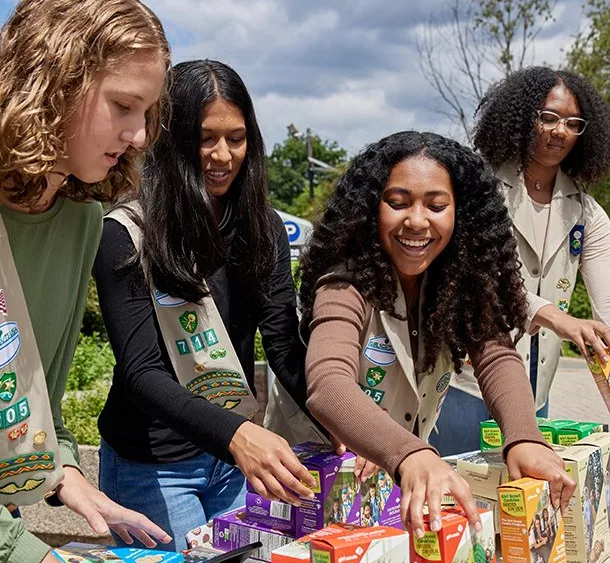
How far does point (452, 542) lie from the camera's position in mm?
1555

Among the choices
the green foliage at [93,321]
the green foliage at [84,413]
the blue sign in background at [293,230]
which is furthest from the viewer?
the green foliage at [93,321]

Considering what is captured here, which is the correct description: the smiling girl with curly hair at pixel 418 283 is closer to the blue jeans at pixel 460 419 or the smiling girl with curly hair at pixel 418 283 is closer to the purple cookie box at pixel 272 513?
the purple cookie box at pixel 272 513

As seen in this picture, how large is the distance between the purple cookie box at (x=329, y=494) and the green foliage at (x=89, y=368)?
4393mm

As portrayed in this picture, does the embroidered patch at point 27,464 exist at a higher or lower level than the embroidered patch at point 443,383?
lower

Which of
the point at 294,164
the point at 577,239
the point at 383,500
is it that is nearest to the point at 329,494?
the point at 383,500

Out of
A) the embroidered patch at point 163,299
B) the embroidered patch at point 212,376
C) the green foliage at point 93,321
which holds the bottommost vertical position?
the embroidered patch at point 212,376

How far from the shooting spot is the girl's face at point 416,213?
205cm

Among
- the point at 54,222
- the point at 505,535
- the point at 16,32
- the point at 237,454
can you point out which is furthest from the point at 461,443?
the point at 16,32

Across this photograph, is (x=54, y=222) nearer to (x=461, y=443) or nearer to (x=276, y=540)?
A: (x=276, y=540)

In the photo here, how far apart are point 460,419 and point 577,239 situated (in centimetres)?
80

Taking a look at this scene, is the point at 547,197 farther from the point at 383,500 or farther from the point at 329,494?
the point at 329,494

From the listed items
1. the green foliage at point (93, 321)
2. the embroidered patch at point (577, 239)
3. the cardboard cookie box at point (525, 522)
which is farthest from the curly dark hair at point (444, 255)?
the green foliage at point (93, 321)

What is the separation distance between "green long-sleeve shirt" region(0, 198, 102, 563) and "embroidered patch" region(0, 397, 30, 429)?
0.18 m

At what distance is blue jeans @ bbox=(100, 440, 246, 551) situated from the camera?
207 cm
